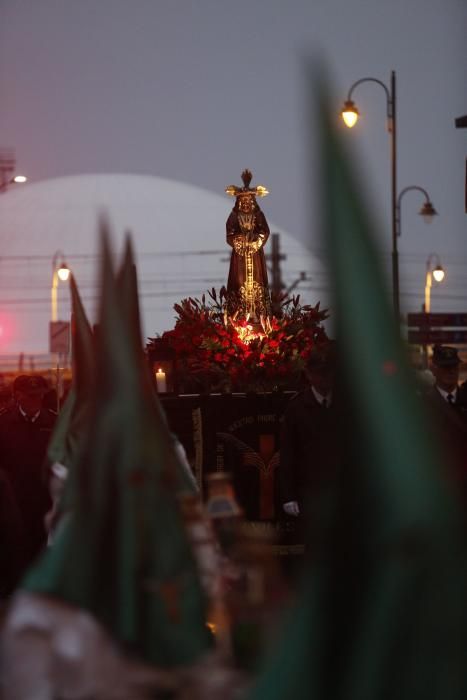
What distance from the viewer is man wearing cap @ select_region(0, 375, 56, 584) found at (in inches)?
377

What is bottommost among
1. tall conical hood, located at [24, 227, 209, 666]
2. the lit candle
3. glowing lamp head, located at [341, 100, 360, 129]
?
tall conical hood, located at [24, 227, 209, 666]

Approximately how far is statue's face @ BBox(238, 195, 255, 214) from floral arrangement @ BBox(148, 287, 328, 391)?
76.8 inches

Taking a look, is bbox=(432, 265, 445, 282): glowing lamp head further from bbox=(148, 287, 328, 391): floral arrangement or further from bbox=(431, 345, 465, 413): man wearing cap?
bbox=(431, 345, 465, 413): man wearing cap

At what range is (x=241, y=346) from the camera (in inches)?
514

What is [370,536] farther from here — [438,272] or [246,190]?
[438,272]

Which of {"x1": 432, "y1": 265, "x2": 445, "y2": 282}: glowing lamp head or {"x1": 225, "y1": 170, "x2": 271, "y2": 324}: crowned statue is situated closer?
{"x1": 225, "y1": 170, "x2": 271, "y2": 324}: crowned statue

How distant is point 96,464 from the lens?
4113mm

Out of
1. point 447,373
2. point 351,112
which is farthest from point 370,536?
point 351,112

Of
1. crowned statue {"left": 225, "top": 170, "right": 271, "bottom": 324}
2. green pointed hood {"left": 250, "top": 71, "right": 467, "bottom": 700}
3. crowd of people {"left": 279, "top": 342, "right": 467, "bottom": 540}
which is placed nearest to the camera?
green pointed hood {"left": 250, "top": 71, "right": 467, "bottom": 700}

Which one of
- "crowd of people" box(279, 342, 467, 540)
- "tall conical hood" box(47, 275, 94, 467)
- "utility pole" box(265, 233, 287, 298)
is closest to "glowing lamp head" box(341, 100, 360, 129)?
"crowd of people" box(279, 342, 467, 540)

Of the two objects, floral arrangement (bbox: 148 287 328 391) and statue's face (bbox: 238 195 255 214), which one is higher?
statue's face (bbox: 238 195 255 214)

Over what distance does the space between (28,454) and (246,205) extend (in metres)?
6.43

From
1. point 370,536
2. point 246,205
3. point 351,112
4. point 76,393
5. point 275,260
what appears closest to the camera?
point 370,536

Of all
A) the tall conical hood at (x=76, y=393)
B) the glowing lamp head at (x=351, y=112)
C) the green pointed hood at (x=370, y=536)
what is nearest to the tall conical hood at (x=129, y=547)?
the green pointed hood at (x=370, y=536)
